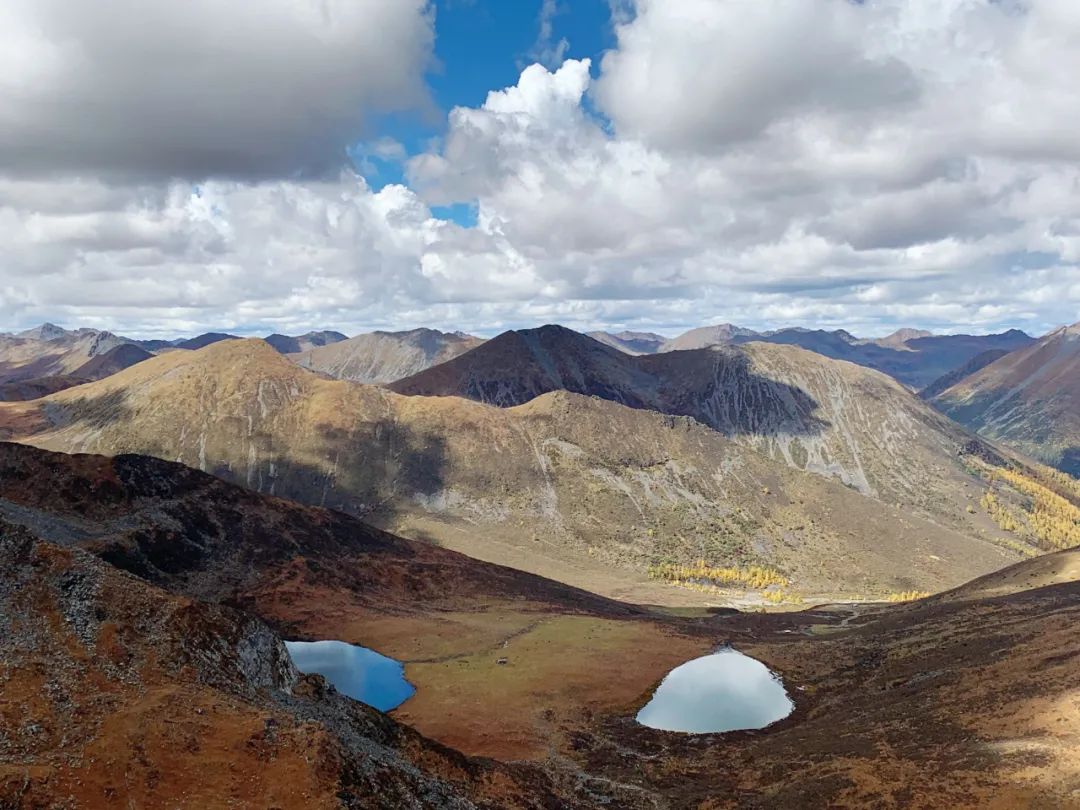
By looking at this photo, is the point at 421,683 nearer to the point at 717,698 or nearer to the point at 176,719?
the point at 717,698

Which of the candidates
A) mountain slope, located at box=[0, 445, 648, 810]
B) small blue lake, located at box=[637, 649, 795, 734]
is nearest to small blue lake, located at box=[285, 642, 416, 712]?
mountain slope, located at box=[0, 445, 648, 810]

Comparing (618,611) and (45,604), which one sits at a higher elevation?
(45,604)

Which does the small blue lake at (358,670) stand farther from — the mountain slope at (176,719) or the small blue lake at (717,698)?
the small blue lake at (717,698)

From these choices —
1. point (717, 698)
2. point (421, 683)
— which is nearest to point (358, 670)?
point (421, 683)

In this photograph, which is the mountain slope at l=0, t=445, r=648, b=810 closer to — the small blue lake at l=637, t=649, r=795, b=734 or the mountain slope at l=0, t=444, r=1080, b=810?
the mountain slope at l=0, t=444, r=1080, b=810

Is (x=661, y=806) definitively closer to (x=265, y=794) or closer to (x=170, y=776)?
(x=265, y=794)

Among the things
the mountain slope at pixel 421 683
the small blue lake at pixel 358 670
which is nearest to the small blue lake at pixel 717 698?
the mountain slope at pixel 421 683

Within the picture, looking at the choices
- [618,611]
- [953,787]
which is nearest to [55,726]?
[953,787]
